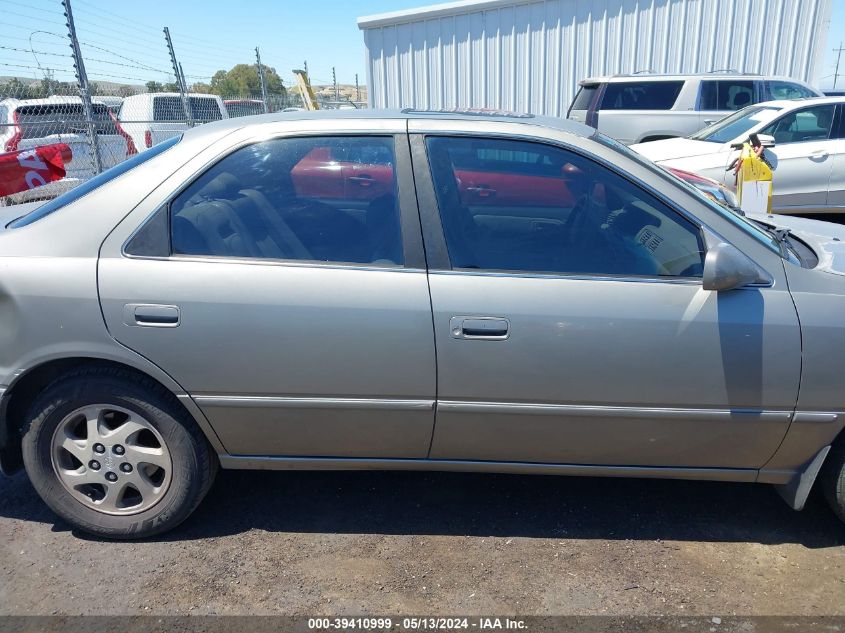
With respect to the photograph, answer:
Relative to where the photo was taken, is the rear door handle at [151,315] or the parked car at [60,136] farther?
the parked car at [60,136]

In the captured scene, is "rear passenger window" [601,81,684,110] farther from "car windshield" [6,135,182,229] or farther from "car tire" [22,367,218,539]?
"car tire" [22,367,218,539]

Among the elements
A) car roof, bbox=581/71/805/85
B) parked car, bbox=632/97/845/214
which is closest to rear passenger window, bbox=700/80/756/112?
car roof, bbox=581/71/805/85

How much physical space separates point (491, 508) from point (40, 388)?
198 centimetres

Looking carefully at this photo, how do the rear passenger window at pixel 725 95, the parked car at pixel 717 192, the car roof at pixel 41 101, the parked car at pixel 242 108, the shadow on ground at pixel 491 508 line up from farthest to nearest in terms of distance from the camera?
1. the parked car at pixel 242 108
2. the rear passenger window at pixel 725 95
3. the car roof at pixel 41 101
4. the parked car at pixel 717 192
5. the shadow on ground at pixel 491 508

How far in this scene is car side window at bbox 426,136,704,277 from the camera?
2.53 meters

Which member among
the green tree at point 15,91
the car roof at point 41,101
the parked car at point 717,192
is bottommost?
the parked car at point 717,192

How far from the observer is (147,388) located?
8.60 ft

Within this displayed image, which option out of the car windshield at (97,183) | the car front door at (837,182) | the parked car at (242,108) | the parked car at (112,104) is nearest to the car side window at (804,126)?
the car front door at (837,182)

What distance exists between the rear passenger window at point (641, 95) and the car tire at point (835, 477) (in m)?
9.31

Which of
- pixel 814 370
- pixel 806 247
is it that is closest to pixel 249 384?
pixel 814 370

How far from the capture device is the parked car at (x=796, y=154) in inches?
291

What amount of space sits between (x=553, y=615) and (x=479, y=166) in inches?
68.6

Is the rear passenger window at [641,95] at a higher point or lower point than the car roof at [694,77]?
lower

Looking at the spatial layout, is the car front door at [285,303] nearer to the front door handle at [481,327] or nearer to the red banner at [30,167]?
the front door handle at [481,327]
